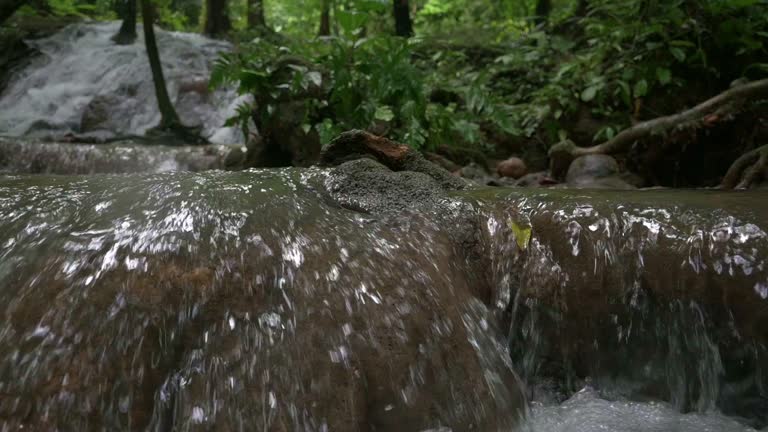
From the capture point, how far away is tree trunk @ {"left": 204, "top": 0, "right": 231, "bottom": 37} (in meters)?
12.1

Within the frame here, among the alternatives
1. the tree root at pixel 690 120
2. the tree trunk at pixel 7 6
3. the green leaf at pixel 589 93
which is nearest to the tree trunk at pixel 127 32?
the tree trunk at pixel 7 6

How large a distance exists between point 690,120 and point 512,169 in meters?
1.40

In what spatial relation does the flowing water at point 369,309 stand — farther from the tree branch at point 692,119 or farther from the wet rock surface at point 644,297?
the tree branch at point 692,119

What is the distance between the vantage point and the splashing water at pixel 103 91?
7.84 m

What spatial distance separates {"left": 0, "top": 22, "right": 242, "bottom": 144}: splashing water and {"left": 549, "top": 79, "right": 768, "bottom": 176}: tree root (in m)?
4.53

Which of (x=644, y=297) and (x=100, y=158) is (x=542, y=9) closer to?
(x=100, y=158)

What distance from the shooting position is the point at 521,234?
8.00 ft

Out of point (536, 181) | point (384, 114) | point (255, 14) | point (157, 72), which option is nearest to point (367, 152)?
point (384, 114)

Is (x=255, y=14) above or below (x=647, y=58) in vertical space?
above

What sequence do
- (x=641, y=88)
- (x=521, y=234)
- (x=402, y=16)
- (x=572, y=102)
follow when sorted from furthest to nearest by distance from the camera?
1. (x=402, y=16)
2. (x=572, y=102)
3. (x=641, y=88)
4. (x=521, y=234)

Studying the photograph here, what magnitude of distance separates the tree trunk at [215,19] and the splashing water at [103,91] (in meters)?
1.70

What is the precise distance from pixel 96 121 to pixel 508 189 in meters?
7.16

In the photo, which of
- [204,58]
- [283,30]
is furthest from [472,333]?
[283,30]

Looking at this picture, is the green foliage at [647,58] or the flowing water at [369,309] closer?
the flowing water at [369,309]
